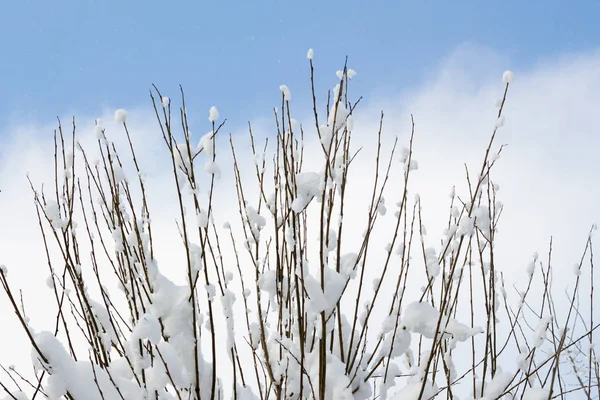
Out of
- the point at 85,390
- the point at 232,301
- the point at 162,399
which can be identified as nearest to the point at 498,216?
the point at 232,301

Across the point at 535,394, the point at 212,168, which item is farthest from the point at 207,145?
the point at 535,394

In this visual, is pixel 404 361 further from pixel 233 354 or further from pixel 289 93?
pixel 289 93

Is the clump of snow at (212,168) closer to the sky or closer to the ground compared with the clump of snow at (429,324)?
closer to the sky

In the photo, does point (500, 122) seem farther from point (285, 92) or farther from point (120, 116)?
point (120, 116)

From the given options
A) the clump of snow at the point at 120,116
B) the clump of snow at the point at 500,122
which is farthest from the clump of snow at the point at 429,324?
the clump of snow at the point at 120,116

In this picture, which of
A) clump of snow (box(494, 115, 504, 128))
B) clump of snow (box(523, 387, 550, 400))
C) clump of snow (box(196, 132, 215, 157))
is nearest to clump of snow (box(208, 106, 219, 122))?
clump of snow (box(196, 132, 215, 157))

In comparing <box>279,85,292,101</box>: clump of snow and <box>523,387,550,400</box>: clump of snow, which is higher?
<box>279,85,292,101</box>: clump of snow

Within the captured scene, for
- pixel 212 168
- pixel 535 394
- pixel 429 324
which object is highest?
pixel 212 168

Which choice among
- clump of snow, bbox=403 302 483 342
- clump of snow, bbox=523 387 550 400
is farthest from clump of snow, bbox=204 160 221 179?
clump of snow, bbox=523 387 550 400

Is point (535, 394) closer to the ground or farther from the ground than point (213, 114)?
closer to the ground

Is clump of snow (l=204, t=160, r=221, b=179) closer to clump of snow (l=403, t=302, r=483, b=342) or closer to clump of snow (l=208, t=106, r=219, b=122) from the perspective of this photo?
clump of snow (l=208, t=106, r=219, b=122)

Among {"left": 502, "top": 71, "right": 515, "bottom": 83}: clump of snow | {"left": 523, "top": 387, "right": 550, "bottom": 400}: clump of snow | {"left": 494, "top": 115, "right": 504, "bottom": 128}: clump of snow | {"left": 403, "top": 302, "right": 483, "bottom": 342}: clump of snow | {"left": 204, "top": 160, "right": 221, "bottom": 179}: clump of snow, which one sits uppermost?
{"left": 502, "top": 71, "right": 515, "bottom": 83}: clump of snow

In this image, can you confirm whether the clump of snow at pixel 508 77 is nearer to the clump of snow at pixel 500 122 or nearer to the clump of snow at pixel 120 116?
the clump of snow at pixel 500 122

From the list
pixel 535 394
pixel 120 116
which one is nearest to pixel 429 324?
pixel 535 394
